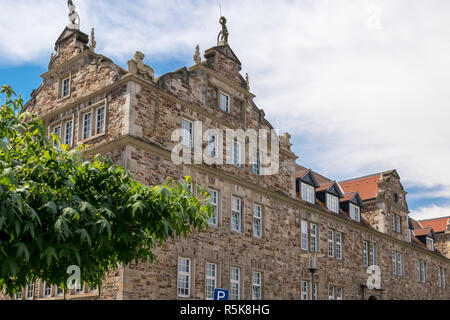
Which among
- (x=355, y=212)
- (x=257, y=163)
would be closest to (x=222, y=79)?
(x=257, y=163)

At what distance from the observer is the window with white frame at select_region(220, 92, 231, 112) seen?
2789cm

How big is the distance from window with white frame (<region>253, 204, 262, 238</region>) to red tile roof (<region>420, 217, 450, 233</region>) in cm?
3121

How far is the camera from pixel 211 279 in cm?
2459

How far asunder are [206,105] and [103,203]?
48.7 feet

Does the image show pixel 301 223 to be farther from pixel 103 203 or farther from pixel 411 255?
pixel 103 203

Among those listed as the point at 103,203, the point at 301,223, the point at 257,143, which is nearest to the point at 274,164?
the point at 257,143

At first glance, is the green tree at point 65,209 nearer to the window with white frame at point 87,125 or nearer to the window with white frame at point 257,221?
the window with white frame at point 87,125

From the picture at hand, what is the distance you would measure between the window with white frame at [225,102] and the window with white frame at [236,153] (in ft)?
5.33

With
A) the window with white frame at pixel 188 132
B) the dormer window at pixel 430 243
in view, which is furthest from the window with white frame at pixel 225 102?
the dormer window at pixel 430 243

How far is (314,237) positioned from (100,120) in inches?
551

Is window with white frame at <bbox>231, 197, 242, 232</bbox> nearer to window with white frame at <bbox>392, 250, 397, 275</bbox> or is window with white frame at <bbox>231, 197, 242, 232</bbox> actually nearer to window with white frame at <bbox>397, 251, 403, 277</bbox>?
window with white frame at <bbox>392, 250, 397, 275</bbox>

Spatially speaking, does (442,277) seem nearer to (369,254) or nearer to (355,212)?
(369,254)

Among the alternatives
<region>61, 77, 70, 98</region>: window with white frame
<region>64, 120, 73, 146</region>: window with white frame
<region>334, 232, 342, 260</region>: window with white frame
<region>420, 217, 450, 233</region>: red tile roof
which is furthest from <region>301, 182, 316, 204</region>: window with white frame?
<region>420, 217, 450, 233</region>: red tile roof

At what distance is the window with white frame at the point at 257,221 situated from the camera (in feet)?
91.0
